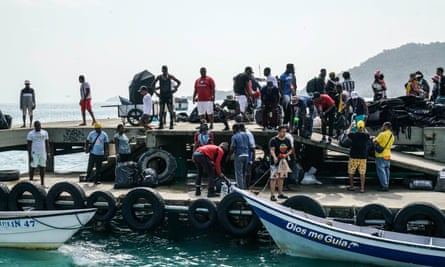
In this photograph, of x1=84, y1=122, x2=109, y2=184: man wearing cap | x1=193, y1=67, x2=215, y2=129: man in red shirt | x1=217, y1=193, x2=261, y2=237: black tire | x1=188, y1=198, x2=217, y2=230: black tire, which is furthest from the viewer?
x1=193, y1=67, x2=215, y2=129: man in red shirt

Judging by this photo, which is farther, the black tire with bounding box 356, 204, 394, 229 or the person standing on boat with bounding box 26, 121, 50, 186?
the person standing on boat with bounding box 26, 121, 50, 186

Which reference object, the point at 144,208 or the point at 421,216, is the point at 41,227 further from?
the point at 421,216

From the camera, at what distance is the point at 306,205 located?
13.7 meters

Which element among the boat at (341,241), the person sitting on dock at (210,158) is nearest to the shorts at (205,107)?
the person sitting on dock at (210,158)

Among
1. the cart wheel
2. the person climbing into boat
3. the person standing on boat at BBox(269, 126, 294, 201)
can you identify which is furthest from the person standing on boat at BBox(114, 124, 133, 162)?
the person climbing into boat

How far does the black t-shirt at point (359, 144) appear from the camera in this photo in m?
15.1

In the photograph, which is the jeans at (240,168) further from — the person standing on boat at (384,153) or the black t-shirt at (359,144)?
the person standing on boat at (384,153)

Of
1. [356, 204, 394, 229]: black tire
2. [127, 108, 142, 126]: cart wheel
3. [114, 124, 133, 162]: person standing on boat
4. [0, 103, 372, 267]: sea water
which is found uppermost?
[127, 108, 142, 126]: cart wheel

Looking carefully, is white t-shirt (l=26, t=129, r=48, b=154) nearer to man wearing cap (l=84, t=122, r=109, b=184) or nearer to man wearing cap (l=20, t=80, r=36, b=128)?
man wearing cap (l=84, t=122, r=109, b=184)

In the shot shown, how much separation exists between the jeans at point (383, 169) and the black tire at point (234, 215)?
149 inches

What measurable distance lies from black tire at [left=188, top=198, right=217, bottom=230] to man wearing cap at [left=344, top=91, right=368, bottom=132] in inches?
186

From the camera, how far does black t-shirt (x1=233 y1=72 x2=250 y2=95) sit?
18500 mm

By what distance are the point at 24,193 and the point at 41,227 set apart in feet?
7.96

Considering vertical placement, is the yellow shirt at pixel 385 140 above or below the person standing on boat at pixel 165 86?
below
